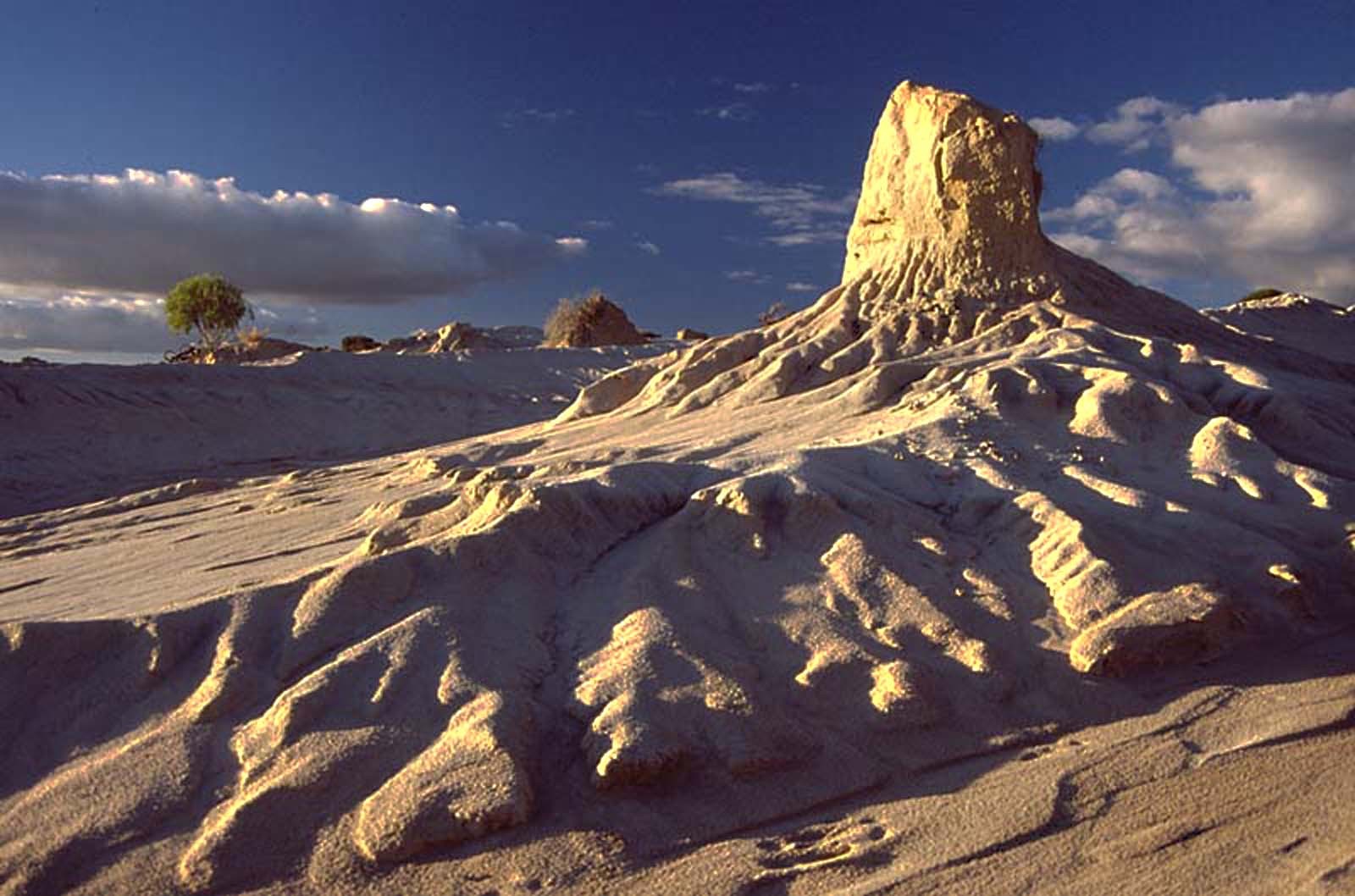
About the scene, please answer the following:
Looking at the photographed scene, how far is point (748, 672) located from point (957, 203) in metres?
6.59

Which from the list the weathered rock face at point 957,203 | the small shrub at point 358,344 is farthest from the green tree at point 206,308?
the weathered rock face at point 957,203

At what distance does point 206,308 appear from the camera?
28844 mm

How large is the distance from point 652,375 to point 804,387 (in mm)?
2272

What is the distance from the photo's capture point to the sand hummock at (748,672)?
3.13m

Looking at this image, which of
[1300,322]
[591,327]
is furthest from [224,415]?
[1300,322]

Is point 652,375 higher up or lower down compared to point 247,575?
higher up

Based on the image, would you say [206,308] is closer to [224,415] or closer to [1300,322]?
[224,415]

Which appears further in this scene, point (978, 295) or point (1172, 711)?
point (978, 295)

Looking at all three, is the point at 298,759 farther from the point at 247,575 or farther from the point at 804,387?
the point at 804,387

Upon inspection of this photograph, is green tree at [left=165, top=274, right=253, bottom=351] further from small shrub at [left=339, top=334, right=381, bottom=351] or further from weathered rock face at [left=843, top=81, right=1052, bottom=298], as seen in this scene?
weathered rock face at [left=843, top=81, right=1052, bottom=298]

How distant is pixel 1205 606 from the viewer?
451 centimetres

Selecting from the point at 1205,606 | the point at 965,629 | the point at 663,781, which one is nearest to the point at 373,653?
the point at 663,781

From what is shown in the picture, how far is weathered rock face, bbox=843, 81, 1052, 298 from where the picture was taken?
9.23 m

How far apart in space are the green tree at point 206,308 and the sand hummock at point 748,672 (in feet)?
80.1
